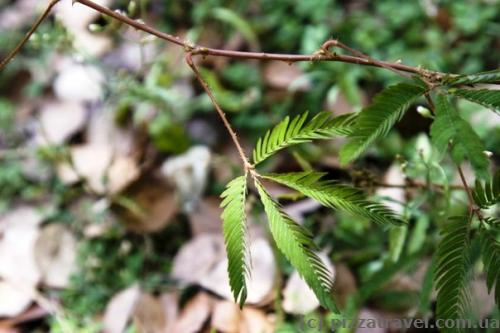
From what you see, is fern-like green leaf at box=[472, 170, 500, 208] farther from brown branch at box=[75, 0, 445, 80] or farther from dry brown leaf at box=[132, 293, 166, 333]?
dry brown leaf at box=[132, 293, 166, 333]

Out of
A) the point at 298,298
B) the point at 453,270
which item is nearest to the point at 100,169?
the point at 298,298

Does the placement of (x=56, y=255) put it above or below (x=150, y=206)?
below

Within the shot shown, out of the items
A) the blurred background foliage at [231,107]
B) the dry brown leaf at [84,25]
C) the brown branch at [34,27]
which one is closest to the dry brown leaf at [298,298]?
the blurred background foliage at [231,107]

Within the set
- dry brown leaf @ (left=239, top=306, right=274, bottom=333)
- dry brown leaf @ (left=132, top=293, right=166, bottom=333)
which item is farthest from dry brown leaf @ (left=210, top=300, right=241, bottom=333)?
dry brown leaf @ (left=132, top=293, right=166, bottom=333)

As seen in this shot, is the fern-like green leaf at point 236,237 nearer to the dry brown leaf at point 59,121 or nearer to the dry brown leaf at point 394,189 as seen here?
the dry brown leaf at point 394,189

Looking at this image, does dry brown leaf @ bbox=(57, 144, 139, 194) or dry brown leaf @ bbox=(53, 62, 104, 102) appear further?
dry brown leaf @ bbox=(53, 62, 104, 102)

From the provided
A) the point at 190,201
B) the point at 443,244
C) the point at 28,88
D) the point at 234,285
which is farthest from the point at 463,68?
the point at 28,88

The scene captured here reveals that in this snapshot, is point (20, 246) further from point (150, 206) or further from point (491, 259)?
point (491, 259)

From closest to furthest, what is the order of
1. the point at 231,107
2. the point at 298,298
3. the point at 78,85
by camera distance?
the point at 298,298 → the point at 231,107 → the point at 78,85
